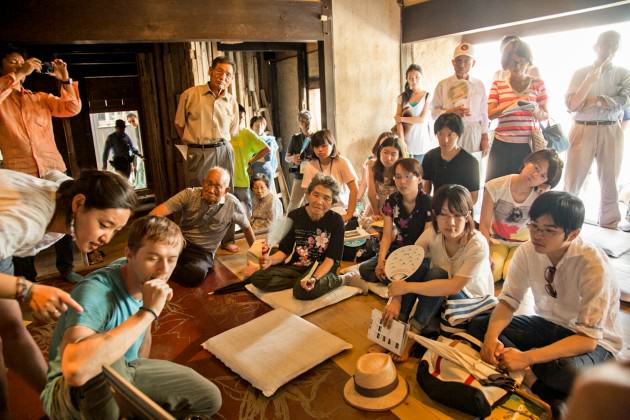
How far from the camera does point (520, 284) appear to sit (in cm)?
207

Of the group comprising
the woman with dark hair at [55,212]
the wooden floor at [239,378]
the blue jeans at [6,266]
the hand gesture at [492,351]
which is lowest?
the wooden floor at [239,378]

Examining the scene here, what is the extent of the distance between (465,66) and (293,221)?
7.33 feet

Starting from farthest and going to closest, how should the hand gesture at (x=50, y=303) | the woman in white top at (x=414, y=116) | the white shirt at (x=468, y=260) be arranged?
1. the woman in white top at (x=414, y=116)
2. the white shirt at (x=468, y=260)
3. the hand gesture at (x=50, y=303)

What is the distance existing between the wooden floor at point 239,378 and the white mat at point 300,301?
0.04 m

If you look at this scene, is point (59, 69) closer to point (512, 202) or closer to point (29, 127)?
point (29, 127)

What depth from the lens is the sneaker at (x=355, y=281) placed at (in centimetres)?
311

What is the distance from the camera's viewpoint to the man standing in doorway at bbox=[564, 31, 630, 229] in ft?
12.0

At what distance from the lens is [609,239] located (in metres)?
3.84

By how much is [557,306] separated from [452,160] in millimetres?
1574

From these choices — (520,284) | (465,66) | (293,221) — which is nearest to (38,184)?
(293,221)

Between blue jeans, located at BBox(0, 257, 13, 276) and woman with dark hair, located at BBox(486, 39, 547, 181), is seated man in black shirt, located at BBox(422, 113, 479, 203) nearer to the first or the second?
woman with dark hair, located at BBox(486, 39, 547, 181)

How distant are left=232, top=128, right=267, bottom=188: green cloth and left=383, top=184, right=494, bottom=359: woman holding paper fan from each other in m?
2.59

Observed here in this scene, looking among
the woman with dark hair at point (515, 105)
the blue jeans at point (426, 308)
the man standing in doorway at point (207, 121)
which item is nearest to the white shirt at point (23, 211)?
the blue jeans at point (426, 308)

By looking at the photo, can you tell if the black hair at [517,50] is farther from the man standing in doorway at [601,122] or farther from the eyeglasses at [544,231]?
the eyeglasses at [544,231]
